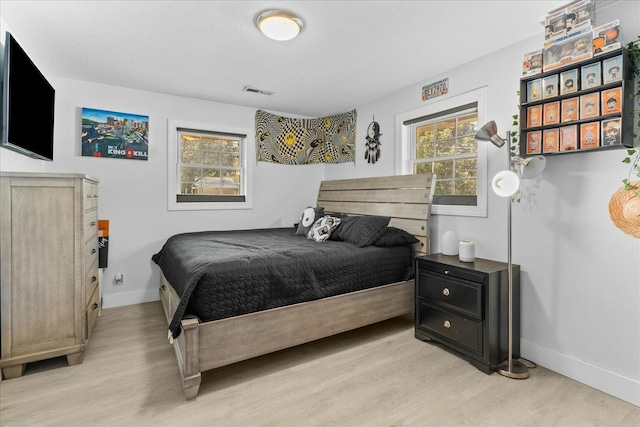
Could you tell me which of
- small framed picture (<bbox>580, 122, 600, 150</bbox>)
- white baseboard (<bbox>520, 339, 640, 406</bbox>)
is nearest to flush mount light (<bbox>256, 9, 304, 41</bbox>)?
small framed picture (<bbox>580, 122, 600, 150</bbox>)

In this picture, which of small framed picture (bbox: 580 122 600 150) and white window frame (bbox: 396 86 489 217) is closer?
small framed picture (bbox: 580 122 600 150)

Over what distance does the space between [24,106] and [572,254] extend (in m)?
3.82

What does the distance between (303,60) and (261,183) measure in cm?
189

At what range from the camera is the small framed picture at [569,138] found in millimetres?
2025

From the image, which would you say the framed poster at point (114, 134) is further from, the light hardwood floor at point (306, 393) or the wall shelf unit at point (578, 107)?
the wall shelf unit at point (578, 107)

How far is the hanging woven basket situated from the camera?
1.67 metres

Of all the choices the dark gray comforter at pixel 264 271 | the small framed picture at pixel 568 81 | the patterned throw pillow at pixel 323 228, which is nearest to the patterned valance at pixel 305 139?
the patterned throw pillow at pixel 323 228

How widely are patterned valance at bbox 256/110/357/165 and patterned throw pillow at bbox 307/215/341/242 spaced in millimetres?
1247

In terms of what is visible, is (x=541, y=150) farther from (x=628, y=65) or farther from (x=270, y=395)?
(x=270, y=395)

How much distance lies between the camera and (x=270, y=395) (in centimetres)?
192

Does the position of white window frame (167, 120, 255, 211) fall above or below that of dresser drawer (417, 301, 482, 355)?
above

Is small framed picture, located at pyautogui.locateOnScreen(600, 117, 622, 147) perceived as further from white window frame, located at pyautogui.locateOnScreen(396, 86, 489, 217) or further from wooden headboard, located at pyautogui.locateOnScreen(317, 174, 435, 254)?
wooden headboard, located at pyautogui.locateOnScreen(317, 174, 435, 254)

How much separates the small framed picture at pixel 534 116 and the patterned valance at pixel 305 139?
7.33 ft

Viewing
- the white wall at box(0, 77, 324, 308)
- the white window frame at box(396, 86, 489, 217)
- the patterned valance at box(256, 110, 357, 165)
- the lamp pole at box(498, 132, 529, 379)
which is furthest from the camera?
the patterned valance at box(256, 110, 357, 165)
